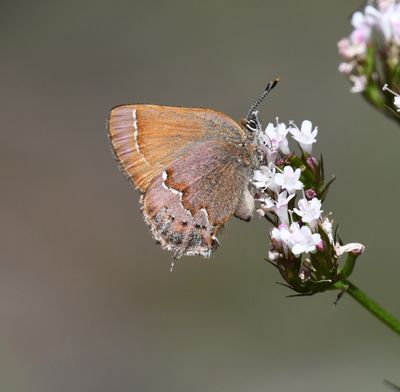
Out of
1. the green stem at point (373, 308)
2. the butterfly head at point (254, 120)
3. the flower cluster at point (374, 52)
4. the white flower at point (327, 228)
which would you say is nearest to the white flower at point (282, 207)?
the white flower at point (327, 228)

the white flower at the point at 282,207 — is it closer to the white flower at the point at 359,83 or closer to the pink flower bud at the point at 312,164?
the pink flower bud at the point at 312,164

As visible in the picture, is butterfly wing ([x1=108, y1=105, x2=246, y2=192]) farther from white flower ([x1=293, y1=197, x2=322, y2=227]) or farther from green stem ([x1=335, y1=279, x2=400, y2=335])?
green stem ([x1=335, y1=279, x2=400, y2=335])

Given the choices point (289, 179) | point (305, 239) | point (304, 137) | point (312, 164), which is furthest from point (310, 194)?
point (304, 137)

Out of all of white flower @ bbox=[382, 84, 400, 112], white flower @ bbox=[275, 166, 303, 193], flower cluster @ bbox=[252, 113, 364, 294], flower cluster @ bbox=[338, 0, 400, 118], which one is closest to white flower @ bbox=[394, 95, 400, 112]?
white flower @ bbox=[382, 84, 400, 112]

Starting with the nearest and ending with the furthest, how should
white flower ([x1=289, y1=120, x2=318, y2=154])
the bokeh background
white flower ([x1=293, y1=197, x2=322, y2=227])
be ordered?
1. white flower ([x1=293, y1=197, x2=322, y2=227])
2. white flower ([x1=289, y1=120, x2=318, y2=154])
3. the bokeh background

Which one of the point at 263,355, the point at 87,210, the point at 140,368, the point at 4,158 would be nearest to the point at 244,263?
the point at 263,355

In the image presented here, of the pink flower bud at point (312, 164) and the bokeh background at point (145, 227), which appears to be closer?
the pink flower bud at point (312, 164)
